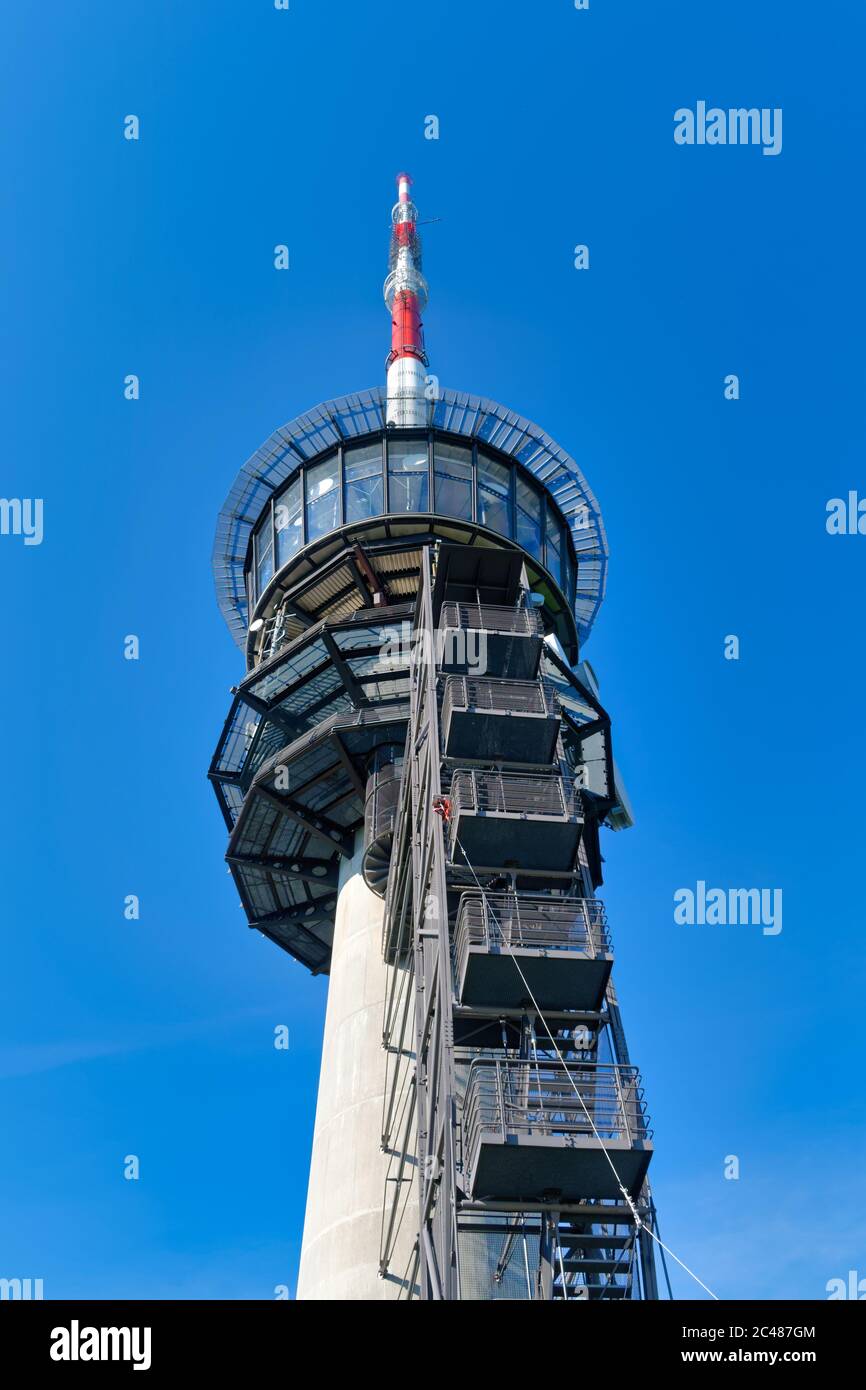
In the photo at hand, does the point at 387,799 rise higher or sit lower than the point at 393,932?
higher

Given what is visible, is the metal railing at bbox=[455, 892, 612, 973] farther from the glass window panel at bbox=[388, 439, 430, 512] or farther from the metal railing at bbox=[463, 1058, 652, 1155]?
the glass window panel at bbox=[388, 439, 430, 512]

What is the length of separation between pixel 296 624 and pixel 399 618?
4473 millimetres

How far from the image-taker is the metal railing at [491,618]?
28594mm

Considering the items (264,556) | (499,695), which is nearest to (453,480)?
(264,556)

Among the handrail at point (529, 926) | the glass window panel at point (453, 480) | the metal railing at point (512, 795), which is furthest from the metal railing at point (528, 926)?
the glass window panel at point (453, 480)

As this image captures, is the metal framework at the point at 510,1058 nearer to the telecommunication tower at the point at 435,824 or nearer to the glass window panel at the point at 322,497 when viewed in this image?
the telecommunication tower at the point at 435,824

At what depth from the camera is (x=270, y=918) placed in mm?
41406

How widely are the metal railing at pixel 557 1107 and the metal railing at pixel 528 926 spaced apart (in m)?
1.97

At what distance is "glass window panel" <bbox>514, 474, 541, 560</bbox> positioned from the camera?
1628 inches

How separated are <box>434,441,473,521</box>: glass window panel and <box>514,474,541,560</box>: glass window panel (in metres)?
1.93
